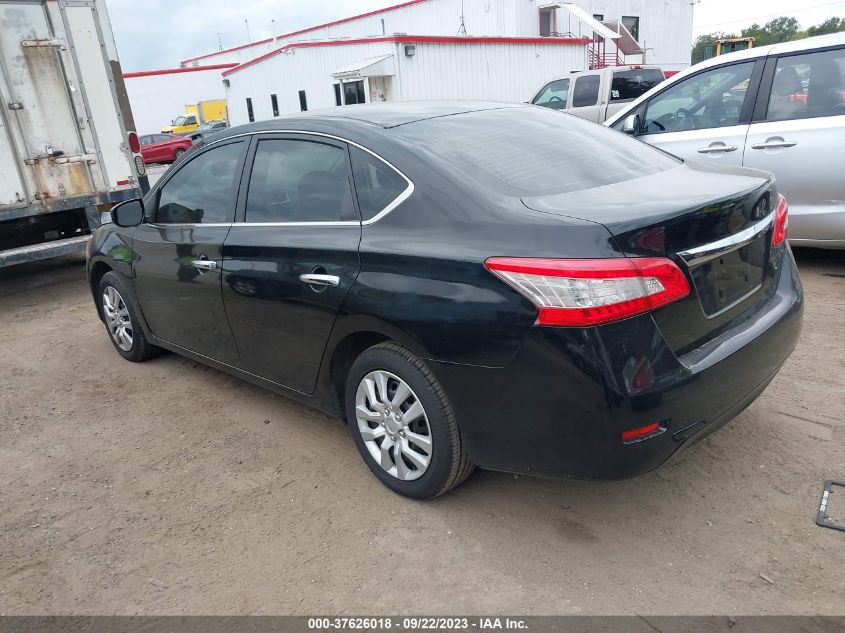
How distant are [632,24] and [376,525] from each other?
116 feet

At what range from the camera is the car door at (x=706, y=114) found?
217 inches

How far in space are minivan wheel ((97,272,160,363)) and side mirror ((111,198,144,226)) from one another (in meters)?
0.54

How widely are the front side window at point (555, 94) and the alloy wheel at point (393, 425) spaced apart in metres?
12.3

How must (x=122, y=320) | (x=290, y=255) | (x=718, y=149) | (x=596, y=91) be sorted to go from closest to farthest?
(x=290, y=255) < (x=122, y=320) < (x=718, y=149) < (x=596, y=91)

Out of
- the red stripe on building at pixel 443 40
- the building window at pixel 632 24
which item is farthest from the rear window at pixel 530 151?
the building window at pixel 632 24

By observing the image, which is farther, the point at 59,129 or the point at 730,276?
the point at 59,129

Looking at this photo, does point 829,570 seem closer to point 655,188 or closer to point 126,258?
point 655,188

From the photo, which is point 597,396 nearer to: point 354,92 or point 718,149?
point 718,149

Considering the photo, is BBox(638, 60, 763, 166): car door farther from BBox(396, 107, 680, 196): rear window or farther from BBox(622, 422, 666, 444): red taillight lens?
BBox(622, 422, 666, 444): red taillight lens

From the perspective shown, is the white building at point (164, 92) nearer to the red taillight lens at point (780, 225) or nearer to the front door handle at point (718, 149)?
the front door handle at point (718, 149)

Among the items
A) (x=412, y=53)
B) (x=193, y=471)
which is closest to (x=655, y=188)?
(x=193, y=471)

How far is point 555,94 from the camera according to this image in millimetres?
14414

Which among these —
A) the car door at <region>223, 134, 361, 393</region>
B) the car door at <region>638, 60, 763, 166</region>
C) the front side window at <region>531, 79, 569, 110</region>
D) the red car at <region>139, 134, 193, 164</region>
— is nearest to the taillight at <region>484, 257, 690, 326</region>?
the car door at <region>223, 134, 361, 393</region>

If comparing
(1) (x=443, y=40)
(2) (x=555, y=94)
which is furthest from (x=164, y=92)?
(2) (x=555, y=94)
